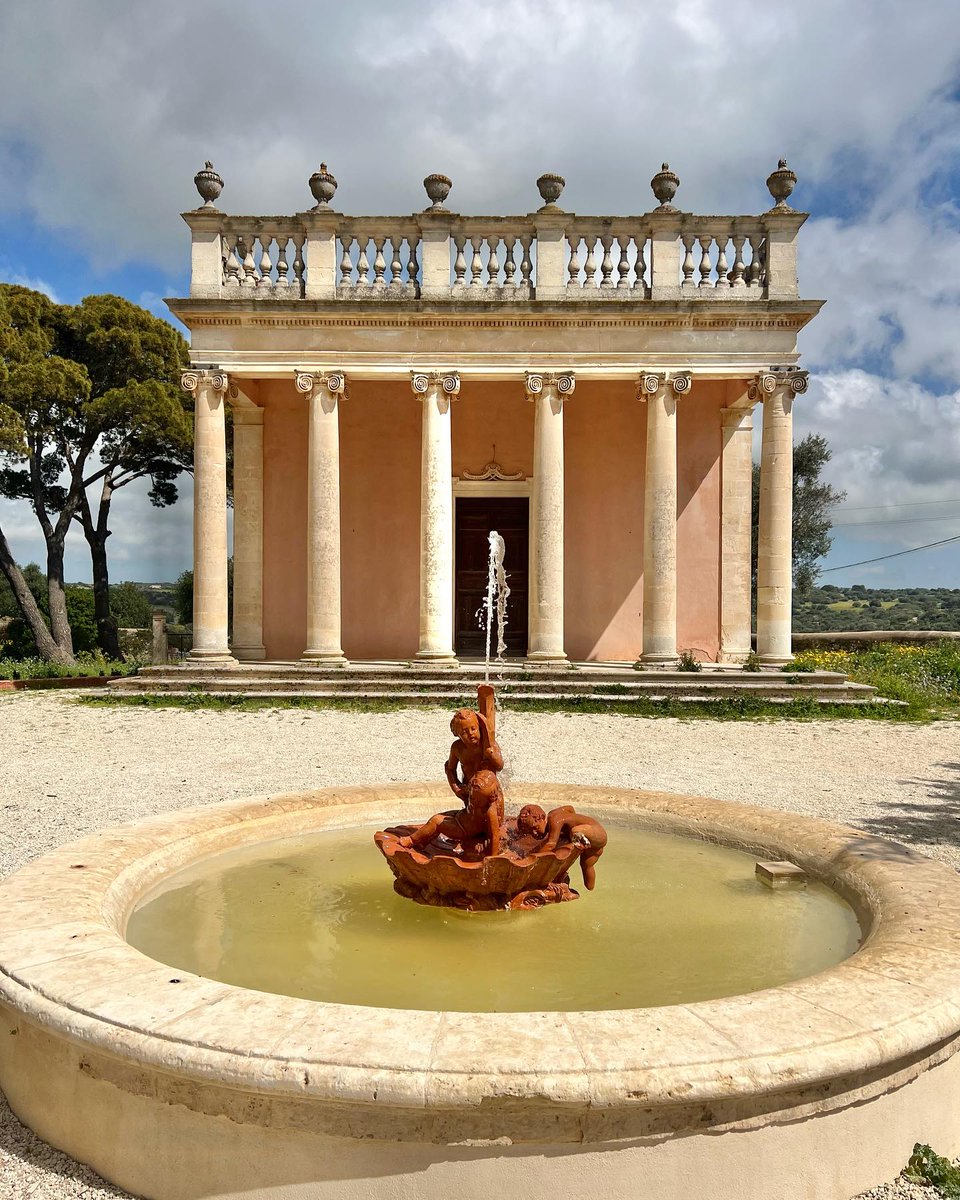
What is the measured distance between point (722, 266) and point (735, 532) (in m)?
4.92

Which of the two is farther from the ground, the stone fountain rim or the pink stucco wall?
the pink stucco wall

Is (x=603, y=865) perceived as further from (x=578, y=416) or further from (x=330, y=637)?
(x=578, y=416)

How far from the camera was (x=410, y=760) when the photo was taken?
29.0 ft

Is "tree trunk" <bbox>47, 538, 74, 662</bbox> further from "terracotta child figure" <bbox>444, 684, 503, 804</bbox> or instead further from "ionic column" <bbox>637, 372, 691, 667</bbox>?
"terracotta child figure" <bbox>444, 684, 503, 804</bbox>

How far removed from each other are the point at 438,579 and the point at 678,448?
6026mm

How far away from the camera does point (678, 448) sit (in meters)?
17.3

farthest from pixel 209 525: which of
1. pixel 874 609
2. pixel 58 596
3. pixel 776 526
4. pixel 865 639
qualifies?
pixel 874 609

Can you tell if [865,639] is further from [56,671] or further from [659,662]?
[56,671]

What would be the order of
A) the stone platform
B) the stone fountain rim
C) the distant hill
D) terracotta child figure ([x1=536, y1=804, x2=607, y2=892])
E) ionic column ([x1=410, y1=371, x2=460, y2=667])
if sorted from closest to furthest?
the stone fountain rim < terracotta child figure ([x1=536, y1=804, x2=607, y2=892]) < the stone platform < ionic column ([x1=410, y1=371, x2=460, y2=667]) < the distant hill

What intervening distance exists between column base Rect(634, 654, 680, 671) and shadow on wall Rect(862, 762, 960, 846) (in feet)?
20.4

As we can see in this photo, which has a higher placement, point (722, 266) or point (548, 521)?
point (722, 266)

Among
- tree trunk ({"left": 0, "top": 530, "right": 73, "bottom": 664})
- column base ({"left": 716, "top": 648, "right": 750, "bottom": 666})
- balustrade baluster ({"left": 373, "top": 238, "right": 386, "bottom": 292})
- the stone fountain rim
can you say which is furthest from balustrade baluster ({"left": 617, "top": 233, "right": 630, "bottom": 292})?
tree trunk ({"left": 0, "top": 530, "right": 73, "bottom": 664})

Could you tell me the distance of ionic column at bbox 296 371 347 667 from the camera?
14.6 meters

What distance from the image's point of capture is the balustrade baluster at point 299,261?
1480 cm
